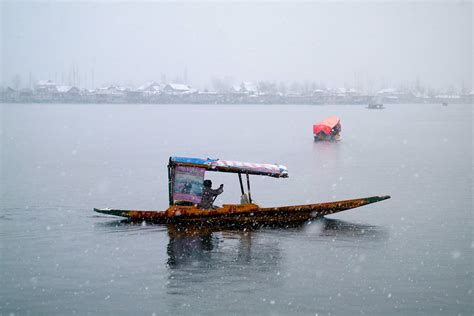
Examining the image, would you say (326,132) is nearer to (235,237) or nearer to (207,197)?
(207,197)

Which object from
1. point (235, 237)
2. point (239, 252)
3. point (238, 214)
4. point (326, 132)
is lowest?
point (239, 252)

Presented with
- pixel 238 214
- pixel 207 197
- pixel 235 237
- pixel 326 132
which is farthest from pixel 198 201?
pixel 326 132

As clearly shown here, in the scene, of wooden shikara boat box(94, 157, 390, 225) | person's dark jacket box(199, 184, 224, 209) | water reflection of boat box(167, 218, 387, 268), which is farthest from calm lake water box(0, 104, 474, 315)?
person's dark jacket box(199, 184, 224, 209)

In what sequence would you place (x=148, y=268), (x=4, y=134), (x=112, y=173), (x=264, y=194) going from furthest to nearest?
(x=4, y=134) → (x=112, y=173) → (x=264, y=194) → (x=148, y=268)

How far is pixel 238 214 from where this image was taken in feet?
96.3

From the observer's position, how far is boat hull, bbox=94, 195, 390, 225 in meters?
29.3

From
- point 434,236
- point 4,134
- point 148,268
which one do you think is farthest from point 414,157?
point 4,134

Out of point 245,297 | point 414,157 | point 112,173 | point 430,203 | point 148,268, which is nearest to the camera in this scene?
point 245,297

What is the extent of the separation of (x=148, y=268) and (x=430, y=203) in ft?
64.0

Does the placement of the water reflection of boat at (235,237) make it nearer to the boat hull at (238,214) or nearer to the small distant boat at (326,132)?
the boat hull at (238,214)

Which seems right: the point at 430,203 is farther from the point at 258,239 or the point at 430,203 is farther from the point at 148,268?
the point at 148,268

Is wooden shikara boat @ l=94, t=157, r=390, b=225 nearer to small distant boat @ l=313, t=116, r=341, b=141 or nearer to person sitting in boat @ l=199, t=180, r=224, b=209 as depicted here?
person sitting in boat @ l=199, t=180, r=224, b=209

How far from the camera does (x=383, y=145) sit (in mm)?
81250

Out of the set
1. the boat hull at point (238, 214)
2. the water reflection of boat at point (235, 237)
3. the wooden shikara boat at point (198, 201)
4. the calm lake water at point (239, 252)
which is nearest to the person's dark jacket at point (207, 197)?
the wooden shikara boat at point (198, 201)
